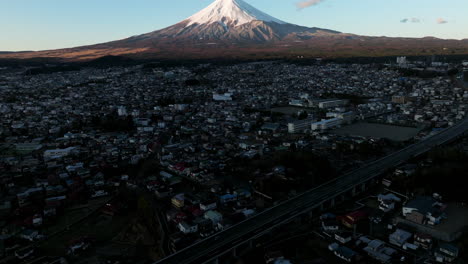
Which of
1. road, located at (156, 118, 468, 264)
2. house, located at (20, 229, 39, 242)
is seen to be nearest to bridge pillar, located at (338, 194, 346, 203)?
road, located at (156, 118, 468, 264)

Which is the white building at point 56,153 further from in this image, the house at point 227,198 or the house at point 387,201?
the house at point 387,201

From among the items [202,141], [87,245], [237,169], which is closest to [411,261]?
[237,169]

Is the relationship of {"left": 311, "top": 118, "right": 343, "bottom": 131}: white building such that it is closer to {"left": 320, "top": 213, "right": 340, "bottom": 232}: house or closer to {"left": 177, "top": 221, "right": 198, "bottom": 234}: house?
{"left": 320, "top": 213, "right": 340, "bottom": 232}: house

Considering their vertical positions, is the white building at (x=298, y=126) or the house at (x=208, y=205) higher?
the white building at (x=298, y=126)

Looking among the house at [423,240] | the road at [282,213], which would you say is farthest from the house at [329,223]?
the house at [423,240]

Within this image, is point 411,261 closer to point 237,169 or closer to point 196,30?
point 237,169

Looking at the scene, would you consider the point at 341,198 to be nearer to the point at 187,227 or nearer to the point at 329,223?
the point at 329,223
